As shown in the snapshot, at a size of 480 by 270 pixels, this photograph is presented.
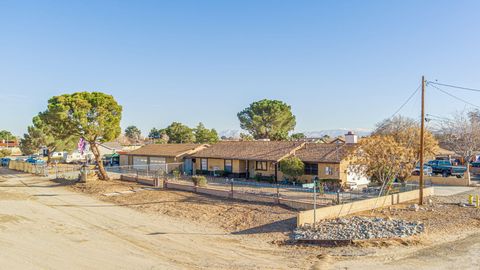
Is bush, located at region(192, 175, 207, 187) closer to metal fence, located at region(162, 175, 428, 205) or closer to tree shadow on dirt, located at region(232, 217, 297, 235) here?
metal fence, located at region(162, 175, 428, 205)

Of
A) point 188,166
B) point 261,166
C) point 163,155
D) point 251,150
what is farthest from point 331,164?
point 163,155

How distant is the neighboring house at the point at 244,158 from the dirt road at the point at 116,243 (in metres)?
15.8

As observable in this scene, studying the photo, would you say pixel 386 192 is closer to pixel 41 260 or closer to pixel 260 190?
pixel 260 190

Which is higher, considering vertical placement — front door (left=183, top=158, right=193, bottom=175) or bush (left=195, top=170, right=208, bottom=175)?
front door (left=183, top=158, right=193, bottom=175)

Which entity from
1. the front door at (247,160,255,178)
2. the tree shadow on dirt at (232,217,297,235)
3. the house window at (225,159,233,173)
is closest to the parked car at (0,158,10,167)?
the house window at (225,159,233,173)

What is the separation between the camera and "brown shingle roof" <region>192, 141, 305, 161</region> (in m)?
38.9

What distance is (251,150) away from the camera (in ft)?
138

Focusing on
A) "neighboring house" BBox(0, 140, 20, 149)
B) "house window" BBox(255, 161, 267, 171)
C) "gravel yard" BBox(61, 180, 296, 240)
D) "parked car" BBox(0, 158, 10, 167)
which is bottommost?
"gravel yard" BBox(61, 180, 296, 240)

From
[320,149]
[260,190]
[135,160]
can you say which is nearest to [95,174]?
[135,160]

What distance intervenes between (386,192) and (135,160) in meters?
37.1

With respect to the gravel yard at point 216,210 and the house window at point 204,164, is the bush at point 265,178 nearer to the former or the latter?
the house window at point 204,164

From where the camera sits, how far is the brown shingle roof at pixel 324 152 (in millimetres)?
34719

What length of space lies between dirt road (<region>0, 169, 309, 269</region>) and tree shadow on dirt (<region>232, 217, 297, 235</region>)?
1.16 meters

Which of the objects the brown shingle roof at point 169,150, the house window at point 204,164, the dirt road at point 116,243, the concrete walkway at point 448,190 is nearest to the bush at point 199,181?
the dirt road at point 116,243
